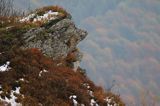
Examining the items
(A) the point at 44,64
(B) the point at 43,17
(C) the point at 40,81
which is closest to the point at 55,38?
(B) the point at 43,17

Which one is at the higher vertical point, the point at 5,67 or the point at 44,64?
the point at 44,64

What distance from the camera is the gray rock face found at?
69.9ft

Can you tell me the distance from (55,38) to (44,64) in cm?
266

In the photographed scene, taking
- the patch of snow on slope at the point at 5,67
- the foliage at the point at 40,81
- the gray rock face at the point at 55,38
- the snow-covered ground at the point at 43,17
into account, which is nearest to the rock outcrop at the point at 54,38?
the gray rock face at the point at 55,38

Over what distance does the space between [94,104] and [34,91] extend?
3021 mm

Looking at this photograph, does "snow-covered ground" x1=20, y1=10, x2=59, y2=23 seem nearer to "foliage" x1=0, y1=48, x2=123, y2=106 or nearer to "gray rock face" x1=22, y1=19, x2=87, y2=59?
"gray rock face" x1=22, y1=19, x2=87, y2=59

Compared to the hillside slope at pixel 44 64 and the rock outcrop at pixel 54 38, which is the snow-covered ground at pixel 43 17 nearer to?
the hillside slope at pixel 44 64

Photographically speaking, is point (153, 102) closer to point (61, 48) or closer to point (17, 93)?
point (61, 48)

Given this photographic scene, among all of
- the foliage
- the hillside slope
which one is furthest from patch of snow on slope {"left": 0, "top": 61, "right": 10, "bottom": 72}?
the foliage

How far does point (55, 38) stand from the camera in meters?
22.6

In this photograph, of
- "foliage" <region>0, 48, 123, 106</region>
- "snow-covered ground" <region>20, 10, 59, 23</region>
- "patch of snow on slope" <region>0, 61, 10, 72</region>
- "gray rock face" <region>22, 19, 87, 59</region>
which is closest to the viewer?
"foliage" <region>0, 48, 123, 106</region>

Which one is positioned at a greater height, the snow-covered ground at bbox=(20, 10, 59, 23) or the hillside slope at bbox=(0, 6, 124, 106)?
the snow-covered ground at bbox=(20, 10, 59, 23)

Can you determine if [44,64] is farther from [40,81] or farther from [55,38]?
[55,38]

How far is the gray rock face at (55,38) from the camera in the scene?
839 inches
